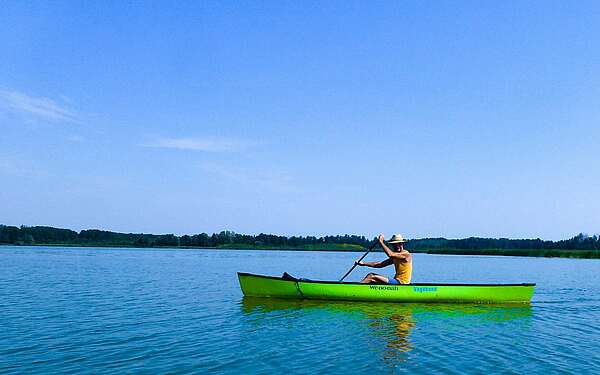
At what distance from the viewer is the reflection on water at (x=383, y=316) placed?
41.4ft

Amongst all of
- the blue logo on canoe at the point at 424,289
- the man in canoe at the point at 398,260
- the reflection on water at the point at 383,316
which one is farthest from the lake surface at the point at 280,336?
the man in canoe at the point at 398,260

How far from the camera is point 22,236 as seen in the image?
502 ft

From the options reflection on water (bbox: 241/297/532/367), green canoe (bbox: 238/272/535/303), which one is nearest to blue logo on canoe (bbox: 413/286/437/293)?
green canoe (bbox: 238/272/535/303)

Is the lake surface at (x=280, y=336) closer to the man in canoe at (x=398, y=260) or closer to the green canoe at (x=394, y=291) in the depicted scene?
the green canoe at (x=394, y=291)

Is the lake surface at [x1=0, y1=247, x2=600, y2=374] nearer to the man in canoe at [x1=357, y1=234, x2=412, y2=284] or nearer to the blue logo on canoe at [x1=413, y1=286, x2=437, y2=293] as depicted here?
the blue logo on canoe at [x1=413, y1=286, x2=437, y2=293]

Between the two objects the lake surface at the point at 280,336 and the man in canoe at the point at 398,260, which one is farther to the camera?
the man in canoe at the point at 398,260

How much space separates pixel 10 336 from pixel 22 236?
541 feet

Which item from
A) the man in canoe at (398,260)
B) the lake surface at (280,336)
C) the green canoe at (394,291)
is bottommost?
the lake surface at (280,336)

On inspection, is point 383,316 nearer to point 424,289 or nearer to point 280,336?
point 424,289

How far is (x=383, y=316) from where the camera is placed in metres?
16.0

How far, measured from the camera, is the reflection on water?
12.6m

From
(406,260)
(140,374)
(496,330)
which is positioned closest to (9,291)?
(140,374)

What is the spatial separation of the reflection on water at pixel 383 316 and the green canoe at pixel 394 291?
0.84ft

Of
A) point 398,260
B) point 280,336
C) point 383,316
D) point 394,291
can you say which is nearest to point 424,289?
point 394,291
